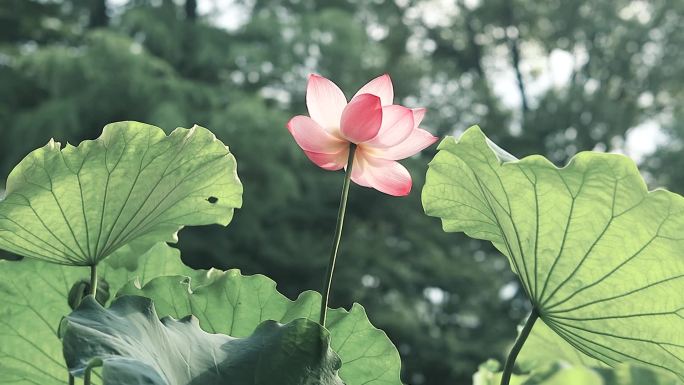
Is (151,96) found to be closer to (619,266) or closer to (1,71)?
(1,71)

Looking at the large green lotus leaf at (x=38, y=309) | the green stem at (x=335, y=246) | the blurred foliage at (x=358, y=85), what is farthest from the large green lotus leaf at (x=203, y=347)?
the blurred foliage at (x=358, y=85)

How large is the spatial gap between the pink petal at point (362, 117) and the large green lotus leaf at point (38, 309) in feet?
0.57

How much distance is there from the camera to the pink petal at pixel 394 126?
1.80ft

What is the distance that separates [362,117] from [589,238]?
160 millimetres

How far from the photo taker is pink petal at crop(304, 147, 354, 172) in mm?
571

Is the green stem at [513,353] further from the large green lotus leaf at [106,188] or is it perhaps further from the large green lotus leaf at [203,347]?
the large green lotus leaf at [106,188]

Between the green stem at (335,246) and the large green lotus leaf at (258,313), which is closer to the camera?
the green stem at (335,246)

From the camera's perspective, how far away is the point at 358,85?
23.8ft

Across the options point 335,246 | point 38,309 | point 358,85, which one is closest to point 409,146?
point 335,246

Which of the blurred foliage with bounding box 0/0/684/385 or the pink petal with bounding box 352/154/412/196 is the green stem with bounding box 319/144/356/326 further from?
the blurred foliage with bounding box 0/0/684/385

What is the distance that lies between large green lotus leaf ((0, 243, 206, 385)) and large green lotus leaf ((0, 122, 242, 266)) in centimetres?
5

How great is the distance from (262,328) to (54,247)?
0.19 metres

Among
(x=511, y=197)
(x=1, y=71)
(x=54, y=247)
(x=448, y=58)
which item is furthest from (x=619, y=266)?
(x=448, y=58)

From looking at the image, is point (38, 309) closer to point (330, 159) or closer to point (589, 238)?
point (330, 159)
